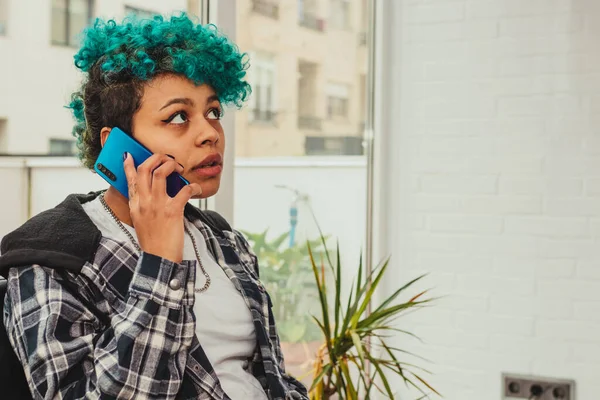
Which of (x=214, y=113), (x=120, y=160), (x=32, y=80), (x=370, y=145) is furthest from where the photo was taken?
(x=370, y=145)

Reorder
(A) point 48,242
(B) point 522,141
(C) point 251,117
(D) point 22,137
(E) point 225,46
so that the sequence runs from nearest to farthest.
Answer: (A) point 48,242 < (E) point 225,46 < (D) point 22,137 < (C) point 251,117 < (B) point 522,141

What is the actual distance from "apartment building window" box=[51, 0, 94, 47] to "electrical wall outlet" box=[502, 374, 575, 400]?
2216 millimetres

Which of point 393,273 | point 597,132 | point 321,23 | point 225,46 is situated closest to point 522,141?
point 597,132

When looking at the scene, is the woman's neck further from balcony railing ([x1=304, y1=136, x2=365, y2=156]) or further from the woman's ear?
balcony railing ([x1=304, y1=136, x2=365, y2=156])

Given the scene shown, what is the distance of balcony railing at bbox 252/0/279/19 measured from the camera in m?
2.81

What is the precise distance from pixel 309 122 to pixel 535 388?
143 cm

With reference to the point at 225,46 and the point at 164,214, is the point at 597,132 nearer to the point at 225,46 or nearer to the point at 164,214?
the point at 225,46

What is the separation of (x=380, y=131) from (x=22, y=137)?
192 centimetres

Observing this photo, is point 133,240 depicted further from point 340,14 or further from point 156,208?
point 340,14

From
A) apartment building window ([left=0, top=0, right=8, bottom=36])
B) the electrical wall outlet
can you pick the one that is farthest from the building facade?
the electrical wall outlet

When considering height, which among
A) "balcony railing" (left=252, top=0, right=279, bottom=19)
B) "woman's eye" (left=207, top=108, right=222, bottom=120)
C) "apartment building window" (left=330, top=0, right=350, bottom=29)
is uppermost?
"apartment building window" (left=330, top=0, right=350, bottom=29)

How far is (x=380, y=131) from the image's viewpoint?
3268 mm

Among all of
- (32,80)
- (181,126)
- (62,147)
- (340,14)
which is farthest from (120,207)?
(340,14)

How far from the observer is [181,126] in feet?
4.09
